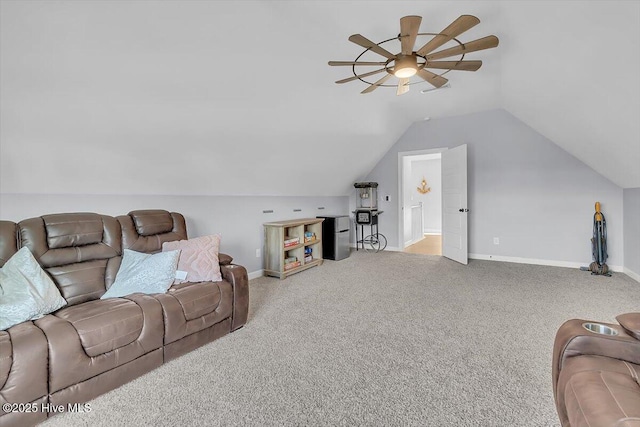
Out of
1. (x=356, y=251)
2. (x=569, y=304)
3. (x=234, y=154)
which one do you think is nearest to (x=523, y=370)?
(x=569, y=304)

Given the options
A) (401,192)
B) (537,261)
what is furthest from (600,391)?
(401,192)

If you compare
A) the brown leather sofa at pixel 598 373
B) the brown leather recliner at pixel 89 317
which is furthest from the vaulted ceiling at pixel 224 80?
the brown leather sofa at pixel 598 373

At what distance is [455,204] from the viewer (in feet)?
17.0

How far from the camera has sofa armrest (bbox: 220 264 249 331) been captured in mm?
2557

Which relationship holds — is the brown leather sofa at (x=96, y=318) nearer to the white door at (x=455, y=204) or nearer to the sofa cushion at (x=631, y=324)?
the sofa cushion at (x=631, y=324)

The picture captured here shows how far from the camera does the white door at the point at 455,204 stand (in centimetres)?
492

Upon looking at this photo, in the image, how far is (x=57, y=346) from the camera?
155 centimetres

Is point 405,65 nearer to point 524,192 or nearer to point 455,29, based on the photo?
point 455,29

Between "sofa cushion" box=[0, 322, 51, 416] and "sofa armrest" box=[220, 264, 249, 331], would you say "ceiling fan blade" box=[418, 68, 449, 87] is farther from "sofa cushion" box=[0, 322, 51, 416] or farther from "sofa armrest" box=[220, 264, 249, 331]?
"sofa cushion" box=[0, 322, 51, 416]

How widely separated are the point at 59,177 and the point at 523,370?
384 centimetres

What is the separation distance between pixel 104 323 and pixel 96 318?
59mm

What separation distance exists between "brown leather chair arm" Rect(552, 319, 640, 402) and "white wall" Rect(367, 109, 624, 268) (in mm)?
4159

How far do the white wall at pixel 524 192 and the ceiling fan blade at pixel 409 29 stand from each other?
375 cm

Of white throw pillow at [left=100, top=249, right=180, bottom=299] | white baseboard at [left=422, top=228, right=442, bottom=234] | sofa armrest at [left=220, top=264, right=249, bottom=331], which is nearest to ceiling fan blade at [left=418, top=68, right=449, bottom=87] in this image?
sofa armrest at [left=220, top=264, right=249, bottom=331]
